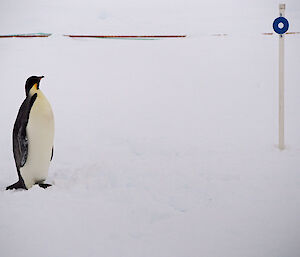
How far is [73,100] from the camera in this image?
1.16 metres

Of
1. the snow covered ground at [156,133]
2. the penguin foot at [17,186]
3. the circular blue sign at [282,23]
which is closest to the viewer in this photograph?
the snow covered ground at [156,133]

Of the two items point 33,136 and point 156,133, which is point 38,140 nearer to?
point 33,136

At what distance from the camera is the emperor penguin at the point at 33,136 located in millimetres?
1050

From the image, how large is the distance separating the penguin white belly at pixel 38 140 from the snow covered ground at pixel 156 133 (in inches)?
1.9

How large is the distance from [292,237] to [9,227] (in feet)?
1.99

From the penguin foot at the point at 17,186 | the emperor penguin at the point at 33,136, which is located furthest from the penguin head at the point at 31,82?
the penguin foot at the point at 17,186

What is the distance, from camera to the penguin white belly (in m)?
Result: 1.06

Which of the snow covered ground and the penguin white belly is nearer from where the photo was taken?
the snow covered ground

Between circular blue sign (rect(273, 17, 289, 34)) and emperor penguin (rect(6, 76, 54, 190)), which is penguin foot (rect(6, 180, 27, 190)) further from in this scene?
circular blue sign (rect(273, 17, 289, 34))

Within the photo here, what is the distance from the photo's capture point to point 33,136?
1.07 metres

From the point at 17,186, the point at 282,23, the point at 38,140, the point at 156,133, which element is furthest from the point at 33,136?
the point at 282,23

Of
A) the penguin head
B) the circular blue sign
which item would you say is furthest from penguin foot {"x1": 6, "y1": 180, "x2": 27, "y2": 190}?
the circular blue sign

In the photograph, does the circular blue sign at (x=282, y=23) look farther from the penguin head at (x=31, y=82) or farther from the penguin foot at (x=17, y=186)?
the penguin foot at (x=17, y=186)

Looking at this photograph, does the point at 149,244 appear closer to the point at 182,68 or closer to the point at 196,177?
the point at 196,177
